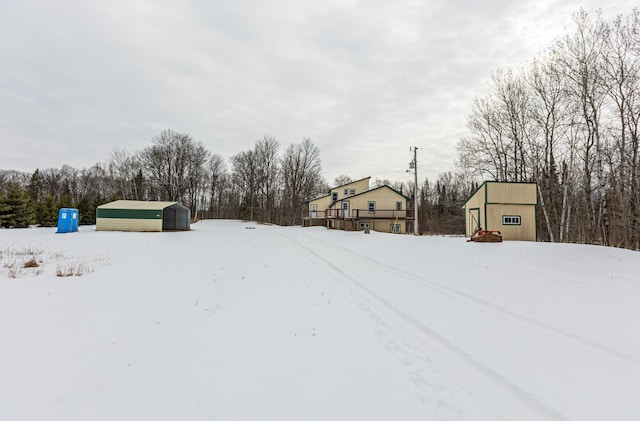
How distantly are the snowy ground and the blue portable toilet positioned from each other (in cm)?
2386

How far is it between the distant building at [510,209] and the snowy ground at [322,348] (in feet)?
36.1

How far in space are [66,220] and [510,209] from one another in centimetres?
3775

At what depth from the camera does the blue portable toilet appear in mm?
26219

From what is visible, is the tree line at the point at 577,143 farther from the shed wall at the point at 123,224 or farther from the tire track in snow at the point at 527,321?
the shed wall at the point at 123,224

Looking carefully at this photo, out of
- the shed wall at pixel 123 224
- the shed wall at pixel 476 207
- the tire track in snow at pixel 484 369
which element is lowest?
the tire track in snow at pixel 484 369

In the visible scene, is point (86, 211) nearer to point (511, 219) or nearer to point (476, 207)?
point (476, 207)

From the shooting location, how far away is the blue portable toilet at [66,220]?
26.2 meters

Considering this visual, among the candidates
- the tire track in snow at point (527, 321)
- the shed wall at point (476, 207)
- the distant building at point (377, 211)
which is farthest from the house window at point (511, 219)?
the tire track in snow at point (527, 321)

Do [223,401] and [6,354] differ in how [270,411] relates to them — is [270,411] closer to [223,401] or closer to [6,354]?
[223,401]

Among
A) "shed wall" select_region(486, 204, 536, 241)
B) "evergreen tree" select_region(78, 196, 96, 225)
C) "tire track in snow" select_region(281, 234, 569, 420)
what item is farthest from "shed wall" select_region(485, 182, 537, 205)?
"evergreen tree" select_region(78, 196, 96, 225)

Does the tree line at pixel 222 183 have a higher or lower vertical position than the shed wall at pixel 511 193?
higher

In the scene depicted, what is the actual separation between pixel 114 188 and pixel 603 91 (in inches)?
2786

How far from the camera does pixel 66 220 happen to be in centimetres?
2650

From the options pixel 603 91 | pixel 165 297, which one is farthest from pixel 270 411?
pixel 603 91
